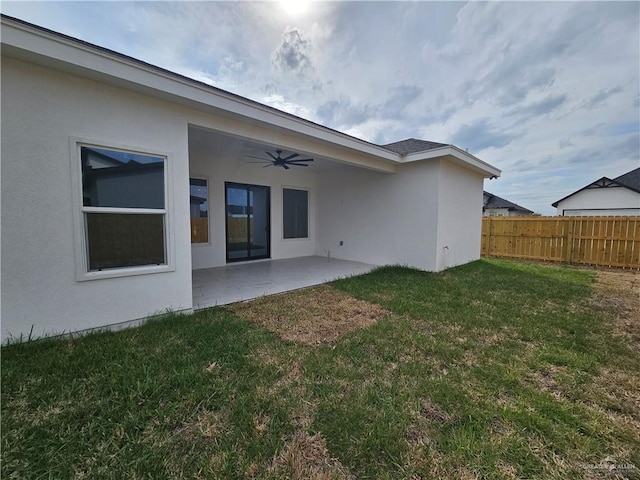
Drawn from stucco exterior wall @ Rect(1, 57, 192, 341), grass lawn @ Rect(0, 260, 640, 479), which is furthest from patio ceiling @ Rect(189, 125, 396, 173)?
grass lawn @ Rect(0, 260, 640, 479)

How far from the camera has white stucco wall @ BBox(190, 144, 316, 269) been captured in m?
6.80

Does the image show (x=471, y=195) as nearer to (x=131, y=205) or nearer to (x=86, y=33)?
(x=131, y=205)

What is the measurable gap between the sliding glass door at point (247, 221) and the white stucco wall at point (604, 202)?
22.4m

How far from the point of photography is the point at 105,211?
301 cm

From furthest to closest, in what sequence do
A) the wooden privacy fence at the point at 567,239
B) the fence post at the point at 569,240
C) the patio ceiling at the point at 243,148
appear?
1. the fence post at the point at 569,240
2. the wooden privacy fence at the point at 567,239
3. the patio ceiling at the point at 243,148

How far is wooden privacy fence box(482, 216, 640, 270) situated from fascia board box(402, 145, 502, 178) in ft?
10.8

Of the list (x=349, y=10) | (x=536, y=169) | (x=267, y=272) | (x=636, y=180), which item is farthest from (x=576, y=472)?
(x=636, y=180)

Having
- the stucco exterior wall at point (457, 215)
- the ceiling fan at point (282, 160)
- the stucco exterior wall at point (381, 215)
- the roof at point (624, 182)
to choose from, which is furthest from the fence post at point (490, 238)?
the roof at point (624, 182)

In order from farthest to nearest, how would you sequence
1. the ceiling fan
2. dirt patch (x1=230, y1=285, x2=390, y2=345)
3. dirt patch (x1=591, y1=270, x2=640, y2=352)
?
the ceiling fan, dirt patch (x1=591, y1=270, x2=640, y2=352), dirt patch (x1=230, y1=285, x2=390, y2=345)

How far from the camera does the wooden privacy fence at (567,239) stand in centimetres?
739

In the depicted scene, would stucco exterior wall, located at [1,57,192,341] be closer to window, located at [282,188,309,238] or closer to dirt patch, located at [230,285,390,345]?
dirt patch, located at [230,285,390,345]

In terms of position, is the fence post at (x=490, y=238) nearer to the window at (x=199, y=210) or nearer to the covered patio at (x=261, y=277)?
the covered patio at (x=261, y=277)

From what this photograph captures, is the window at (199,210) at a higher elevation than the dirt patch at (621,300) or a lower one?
higher

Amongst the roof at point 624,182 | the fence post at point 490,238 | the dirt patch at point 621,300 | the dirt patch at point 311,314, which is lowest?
the dirt patch at point 311,314
